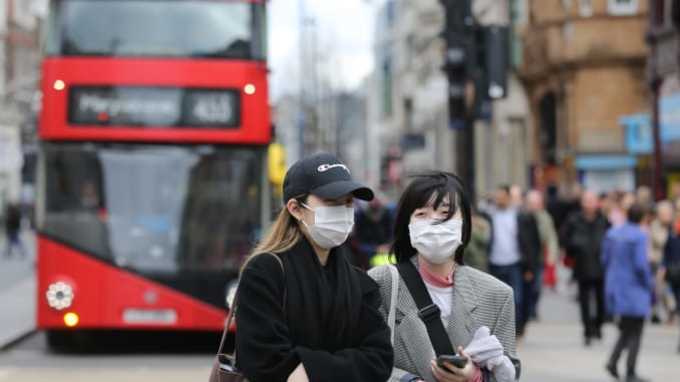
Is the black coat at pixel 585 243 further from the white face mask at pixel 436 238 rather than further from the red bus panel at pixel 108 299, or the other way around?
the white face mask at pixel 436 238

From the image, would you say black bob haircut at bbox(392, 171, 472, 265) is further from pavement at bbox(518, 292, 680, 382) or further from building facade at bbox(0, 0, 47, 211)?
building facade at bbox(0, 0, 47, 211)

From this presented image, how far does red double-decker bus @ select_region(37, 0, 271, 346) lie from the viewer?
50.3ft

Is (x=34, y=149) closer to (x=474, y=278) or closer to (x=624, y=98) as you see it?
(x=474, y=278)

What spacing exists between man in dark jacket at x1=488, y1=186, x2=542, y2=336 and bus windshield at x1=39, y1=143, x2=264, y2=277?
2.95 meters

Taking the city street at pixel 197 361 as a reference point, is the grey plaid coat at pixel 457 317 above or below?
above

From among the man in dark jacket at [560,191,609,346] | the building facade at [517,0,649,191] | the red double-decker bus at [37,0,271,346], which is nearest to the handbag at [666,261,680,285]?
the man in dark jacket at [560,191,609,346]

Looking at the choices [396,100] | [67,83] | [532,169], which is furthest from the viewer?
[396,100]

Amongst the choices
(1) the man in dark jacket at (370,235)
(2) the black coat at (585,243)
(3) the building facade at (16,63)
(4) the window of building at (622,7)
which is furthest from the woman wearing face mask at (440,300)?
(3) the building facade at (16,63)

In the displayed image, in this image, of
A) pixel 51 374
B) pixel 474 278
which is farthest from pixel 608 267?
pixel 474 278

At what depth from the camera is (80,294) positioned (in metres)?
15.3

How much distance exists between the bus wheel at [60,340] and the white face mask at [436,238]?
41.0 ft

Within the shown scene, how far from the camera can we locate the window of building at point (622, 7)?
39.4 meters

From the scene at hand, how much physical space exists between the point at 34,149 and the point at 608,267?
6258 millimetres

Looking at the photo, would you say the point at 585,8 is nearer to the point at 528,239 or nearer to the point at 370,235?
the point at 370,235
